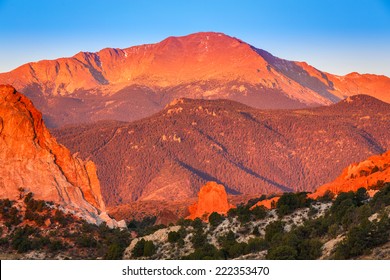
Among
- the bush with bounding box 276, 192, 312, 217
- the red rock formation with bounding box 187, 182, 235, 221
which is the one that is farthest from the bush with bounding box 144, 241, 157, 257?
the red rock formation with bounding box 187, 182, 235, 221

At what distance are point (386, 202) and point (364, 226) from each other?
15.4 meters

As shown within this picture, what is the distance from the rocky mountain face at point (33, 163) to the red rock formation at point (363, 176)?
2386 centimetres

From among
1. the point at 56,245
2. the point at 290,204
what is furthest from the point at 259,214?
the point at 56,245

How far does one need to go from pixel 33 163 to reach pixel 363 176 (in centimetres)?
3476

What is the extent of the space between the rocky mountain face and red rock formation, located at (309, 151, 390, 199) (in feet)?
78.3

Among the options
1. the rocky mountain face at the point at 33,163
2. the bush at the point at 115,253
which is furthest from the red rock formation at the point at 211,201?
the bush at the point at 115,253

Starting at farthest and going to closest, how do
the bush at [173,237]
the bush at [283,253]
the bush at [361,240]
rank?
1. the bush at [173,237]
2. the bush at [283,253]
3. the bush at [361,240]

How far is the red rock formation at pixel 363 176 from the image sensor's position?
4080 inches

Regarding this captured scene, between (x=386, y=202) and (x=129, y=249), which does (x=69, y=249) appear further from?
(x=386, y=202)

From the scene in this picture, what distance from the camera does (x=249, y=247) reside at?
68688 mm

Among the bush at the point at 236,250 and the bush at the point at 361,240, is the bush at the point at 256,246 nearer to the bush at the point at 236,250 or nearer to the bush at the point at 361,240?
the bush at the point at 236,250

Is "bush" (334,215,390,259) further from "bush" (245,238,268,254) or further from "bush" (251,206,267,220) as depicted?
"bush" (251,206,267,220)
